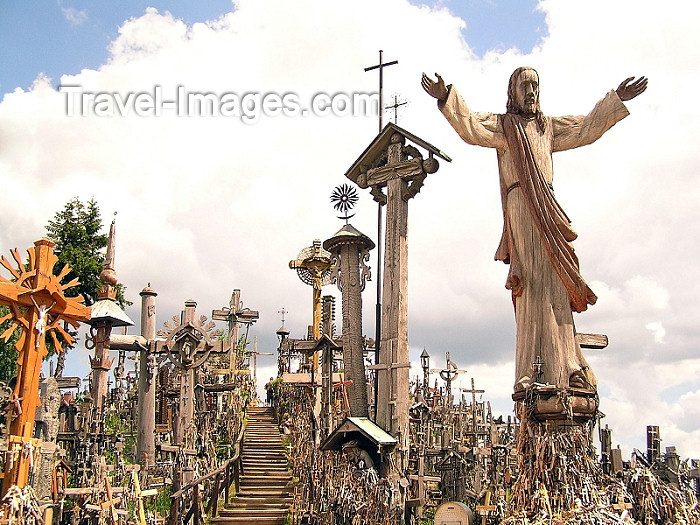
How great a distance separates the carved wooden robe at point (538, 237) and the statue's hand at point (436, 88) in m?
0.08

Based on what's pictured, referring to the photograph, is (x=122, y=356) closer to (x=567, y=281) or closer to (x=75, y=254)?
(x=75, y=254)

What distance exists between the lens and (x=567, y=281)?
833cm

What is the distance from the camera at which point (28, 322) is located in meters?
7.97

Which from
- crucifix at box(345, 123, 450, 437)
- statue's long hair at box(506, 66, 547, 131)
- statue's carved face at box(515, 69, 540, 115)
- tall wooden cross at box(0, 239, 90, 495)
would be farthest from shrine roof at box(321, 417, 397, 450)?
statue's carved face at box(515, 69, 540, 115)

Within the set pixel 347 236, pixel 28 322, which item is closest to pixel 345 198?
pixel 347 236

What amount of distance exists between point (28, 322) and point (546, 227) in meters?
5.75

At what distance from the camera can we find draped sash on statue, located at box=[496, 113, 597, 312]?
8.34m

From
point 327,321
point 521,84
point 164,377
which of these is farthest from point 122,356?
point 521,84

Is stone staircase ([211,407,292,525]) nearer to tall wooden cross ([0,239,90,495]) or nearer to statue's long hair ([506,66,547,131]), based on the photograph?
tall wooden cross ([0,239,90,495])

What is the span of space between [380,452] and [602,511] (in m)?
5.87

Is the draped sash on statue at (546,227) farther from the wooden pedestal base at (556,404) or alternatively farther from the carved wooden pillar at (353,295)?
the carved wooden pillar at (353,295)

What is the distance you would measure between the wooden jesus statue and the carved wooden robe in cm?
1

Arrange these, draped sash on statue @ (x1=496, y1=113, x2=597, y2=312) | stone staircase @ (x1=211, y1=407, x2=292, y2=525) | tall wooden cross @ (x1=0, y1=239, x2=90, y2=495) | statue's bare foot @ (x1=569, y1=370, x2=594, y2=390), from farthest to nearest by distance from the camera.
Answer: stone staircase @ (x1=211, y1=407, x2=292, y2=525)
draped sash on statue @ (x1=496, y1=113, x2=597, y2=312)
statue's bare foot @ (x1=569, y1=370, x2=594, y2=390)
tall wooden cross @ (x1=0, y1=239, x2=90, y2=495)

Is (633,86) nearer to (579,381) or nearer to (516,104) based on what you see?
(516,104)
